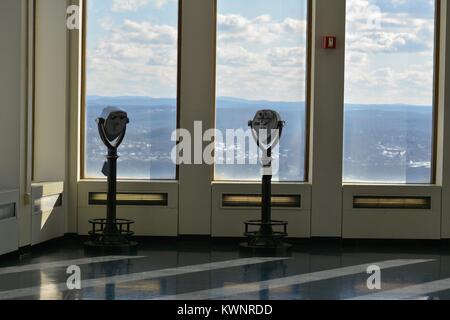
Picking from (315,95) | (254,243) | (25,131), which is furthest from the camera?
(315,95)

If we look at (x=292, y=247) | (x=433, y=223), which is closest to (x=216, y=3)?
(x=292, y=247)

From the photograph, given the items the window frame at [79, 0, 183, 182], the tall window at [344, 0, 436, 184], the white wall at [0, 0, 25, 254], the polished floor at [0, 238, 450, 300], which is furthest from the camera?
the tall window at [344, 0, 436, 184]

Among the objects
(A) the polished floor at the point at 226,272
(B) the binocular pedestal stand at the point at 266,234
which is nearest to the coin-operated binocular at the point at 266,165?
(B) the binocular pedestal stand at the point at 266,234

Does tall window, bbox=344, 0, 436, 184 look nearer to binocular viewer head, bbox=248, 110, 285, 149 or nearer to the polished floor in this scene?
the polished floor

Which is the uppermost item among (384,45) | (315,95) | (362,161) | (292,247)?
(384,45)

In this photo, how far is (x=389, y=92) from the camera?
870 cm

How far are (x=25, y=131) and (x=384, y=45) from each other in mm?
4004

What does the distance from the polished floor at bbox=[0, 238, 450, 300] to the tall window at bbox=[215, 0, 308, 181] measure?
0.92 m

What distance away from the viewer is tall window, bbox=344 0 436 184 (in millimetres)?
8641

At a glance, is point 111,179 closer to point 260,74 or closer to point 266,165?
point 266,165

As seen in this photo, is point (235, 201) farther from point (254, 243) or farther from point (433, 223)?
point (433, 223)

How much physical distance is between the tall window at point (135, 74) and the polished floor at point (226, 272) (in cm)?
91

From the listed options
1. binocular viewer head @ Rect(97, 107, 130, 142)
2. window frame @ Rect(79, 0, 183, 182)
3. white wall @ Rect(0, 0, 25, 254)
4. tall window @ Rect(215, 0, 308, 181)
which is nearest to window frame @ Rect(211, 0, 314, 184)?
tall window @ Rect(215, 0, 308, 181)
